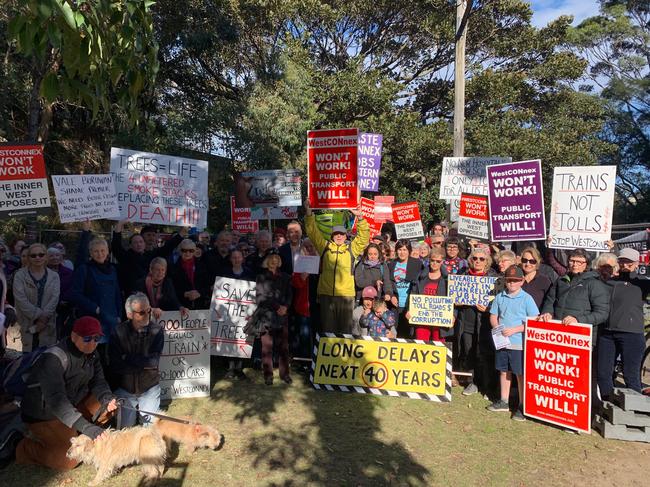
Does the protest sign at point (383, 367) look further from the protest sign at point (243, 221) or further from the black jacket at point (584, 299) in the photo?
the protest sign at point (243, 221)

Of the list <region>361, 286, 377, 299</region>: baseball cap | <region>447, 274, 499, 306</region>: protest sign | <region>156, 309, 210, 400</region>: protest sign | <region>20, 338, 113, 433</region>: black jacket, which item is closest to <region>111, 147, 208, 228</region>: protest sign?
<region>156, 309, 210, 400</region>: protest sign

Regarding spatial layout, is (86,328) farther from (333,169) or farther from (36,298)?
(333,169)

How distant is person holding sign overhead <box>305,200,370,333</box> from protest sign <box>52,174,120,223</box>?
3.02m

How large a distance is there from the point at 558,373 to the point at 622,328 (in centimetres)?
90

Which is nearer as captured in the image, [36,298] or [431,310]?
[36,298]

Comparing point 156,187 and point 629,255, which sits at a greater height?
point 156,187

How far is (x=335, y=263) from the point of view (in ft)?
24.1

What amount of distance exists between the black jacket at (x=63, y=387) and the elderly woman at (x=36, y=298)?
1713 millimetres

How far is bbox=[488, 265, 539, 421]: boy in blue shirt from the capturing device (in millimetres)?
6207

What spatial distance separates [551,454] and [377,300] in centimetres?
317

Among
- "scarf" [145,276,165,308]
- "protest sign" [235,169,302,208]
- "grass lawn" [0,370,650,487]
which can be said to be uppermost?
"protest sign" [235,169,302,208]

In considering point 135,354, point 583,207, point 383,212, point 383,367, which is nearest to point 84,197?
point 135,354

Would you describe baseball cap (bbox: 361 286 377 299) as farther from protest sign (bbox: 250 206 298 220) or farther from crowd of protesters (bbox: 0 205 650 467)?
protest sign (bbox: 250 206 298 220)

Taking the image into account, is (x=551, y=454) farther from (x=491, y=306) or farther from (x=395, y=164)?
(x=395, y=164)
